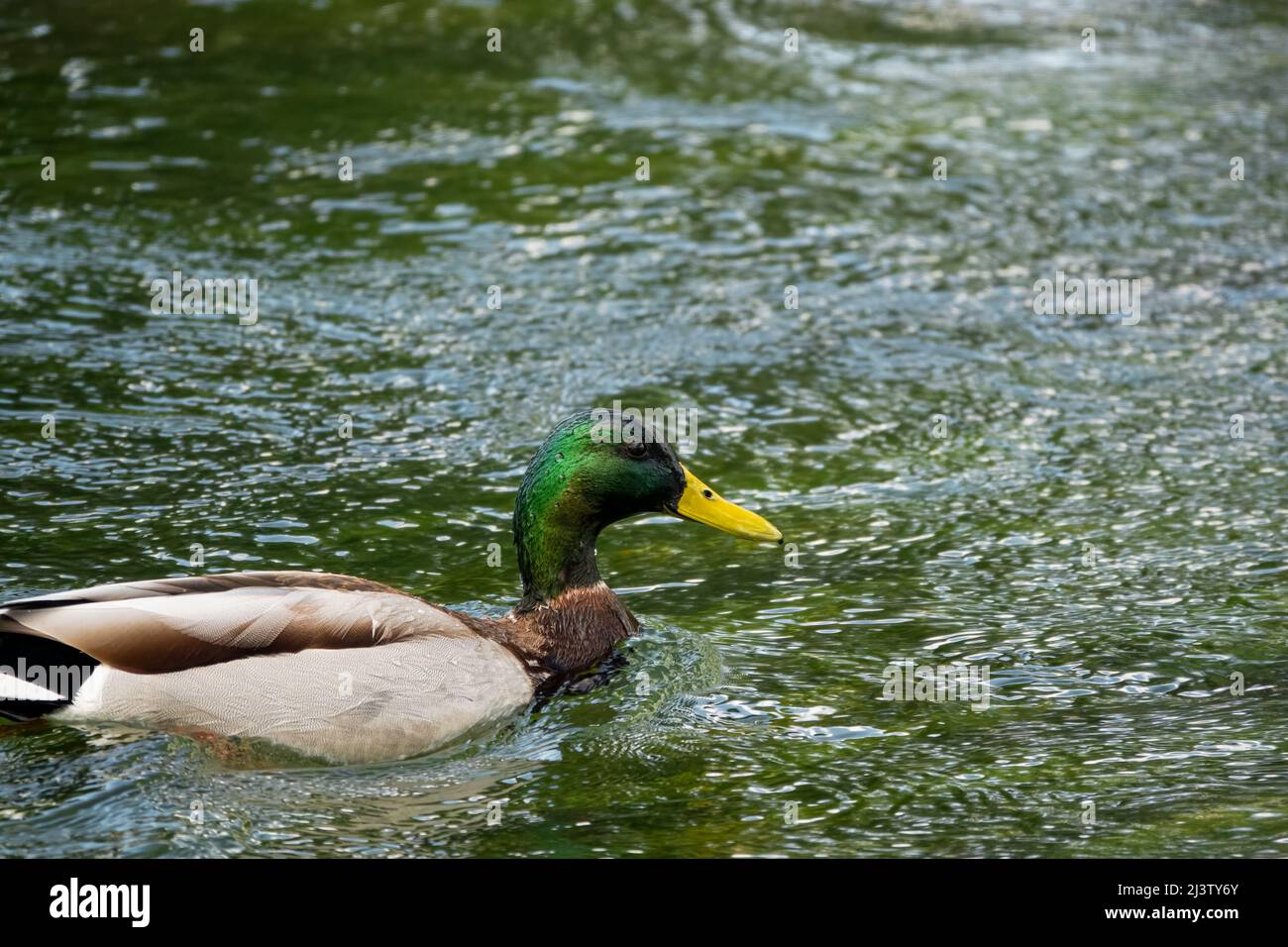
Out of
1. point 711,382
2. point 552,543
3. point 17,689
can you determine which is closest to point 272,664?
point 17,689

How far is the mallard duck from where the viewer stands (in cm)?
584

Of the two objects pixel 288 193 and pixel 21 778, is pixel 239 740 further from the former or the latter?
pixel 288 193

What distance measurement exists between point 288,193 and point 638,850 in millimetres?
7734

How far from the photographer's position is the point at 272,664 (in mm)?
5957

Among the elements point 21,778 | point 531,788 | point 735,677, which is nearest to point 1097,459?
point 735,677

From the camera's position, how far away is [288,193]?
484 inches

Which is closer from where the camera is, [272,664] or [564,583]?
[272,664]

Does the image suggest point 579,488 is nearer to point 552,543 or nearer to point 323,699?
point 552,543

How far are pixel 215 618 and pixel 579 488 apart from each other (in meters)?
1.51

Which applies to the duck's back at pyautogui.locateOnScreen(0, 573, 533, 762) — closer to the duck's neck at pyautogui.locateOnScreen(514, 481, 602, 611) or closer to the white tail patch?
the white tail patch

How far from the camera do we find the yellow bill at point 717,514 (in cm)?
706

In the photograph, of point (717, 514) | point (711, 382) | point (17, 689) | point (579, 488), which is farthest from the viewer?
point (711, 382)

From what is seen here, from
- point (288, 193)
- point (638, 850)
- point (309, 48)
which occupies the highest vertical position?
point (309, 48)

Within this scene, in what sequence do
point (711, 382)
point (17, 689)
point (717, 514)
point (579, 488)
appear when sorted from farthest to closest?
point (711, 382) < point (717, 514) < point (579, 488) < point (17, 689)
